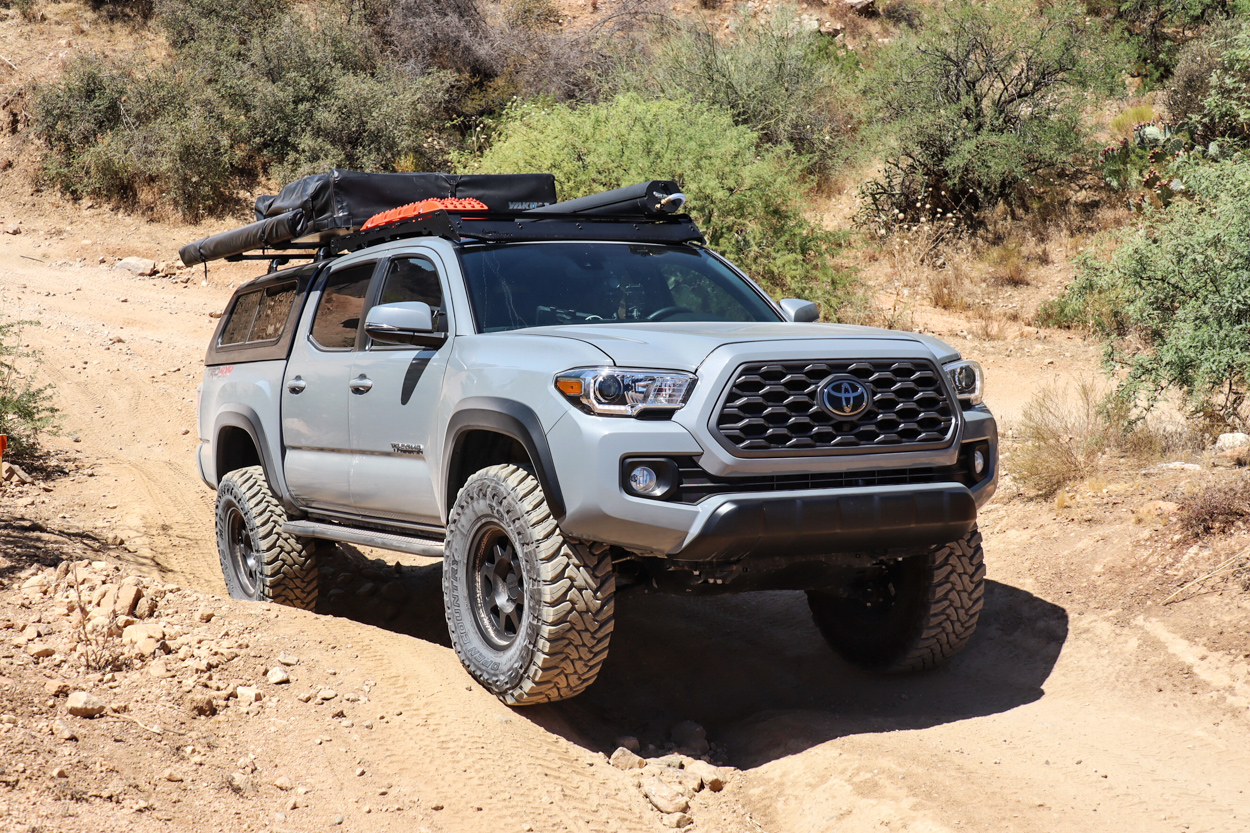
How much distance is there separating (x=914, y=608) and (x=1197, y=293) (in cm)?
399

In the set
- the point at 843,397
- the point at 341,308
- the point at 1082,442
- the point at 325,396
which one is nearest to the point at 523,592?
the point at 843,397

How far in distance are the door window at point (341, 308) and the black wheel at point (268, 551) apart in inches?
44.2

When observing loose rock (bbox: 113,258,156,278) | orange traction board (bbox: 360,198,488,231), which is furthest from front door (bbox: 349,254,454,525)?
loose rock (bbox: 113,258,156,278)

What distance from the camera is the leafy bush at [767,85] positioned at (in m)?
21.0

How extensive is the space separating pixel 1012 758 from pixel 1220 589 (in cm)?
180

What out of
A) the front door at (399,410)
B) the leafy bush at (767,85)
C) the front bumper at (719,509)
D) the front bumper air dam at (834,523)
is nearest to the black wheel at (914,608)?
the front bumper air dam at (834,523)

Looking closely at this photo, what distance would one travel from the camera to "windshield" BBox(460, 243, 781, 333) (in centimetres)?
491

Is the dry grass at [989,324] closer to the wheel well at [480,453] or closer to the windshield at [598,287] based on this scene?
the windshield at [598,287]

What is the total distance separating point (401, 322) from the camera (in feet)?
15.2

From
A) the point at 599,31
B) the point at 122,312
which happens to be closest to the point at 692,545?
the point at 122,312

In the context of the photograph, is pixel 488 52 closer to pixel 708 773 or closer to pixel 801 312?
pixel 801 312

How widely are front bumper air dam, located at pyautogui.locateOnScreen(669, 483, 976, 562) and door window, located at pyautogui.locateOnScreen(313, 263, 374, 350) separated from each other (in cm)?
260

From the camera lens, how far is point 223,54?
23328 mm

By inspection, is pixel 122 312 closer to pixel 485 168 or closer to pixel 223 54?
pixel 485 168
